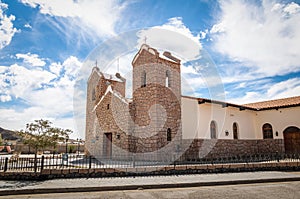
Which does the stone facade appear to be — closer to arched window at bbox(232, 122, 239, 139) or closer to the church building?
the church building

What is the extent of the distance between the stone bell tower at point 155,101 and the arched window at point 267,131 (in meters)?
9.78

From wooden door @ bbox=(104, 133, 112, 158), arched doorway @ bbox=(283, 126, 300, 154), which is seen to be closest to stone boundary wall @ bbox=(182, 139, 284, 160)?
arched doorway @ bbox=(283, 126, 300, 154)

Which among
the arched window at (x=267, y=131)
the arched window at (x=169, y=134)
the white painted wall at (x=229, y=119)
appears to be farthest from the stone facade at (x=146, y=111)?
the arched window at (x=267, y=131)

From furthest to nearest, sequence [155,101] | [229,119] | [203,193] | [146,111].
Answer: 1. [229,119]
2. [146,111]
3. [155,101]
4. [203,193]

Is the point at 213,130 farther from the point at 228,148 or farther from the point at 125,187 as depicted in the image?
the point at 125,187

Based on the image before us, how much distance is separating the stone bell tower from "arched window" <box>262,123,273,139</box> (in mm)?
9778

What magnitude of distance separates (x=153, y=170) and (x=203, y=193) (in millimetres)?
3590

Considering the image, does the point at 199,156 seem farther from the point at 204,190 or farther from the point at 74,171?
the point at 74,171

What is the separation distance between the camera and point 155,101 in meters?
16.6

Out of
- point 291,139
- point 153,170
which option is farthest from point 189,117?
point 291,139

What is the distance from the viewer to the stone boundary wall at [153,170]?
397 inches

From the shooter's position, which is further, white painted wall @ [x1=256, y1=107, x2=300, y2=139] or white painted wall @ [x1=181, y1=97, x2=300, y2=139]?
white painted wall @ [x1=256, y1=107, x2=300, y2=139]

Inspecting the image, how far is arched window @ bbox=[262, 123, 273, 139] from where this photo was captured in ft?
70.8

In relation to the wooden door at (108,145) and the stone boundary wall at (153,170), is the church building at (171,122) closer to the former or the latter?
the wooden door at (108,145)
